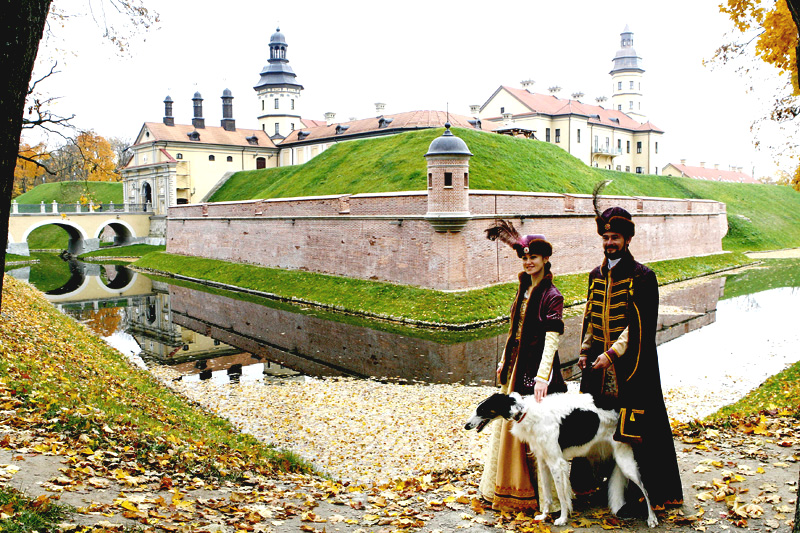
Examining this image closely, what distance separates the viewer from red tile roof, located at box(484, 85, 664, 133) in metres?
51.3

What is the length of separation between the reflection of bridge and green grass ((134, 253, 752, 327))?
18.5m

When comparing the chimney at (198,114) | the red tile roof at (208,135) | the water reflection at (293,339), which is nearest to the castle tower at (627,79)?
the red tile roof at (208,135)

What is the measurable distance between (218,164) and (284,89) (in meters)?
11.5

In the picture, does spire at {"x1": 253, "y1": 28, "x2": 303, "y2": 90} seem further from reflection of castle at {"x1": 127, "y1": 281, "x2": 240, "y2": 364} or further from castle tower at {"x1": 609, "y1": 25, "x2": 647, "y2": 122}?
reflection of castle at {"x1": 127, "y1": 281, "x2": 240, "y2": 364}

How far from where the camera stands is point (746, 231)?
43.9 metres

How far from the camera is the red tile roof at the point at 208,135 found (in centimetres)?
4903

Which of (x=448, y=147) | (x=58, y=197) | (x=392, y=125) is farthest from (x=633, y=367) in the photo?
(x=58, y=197)

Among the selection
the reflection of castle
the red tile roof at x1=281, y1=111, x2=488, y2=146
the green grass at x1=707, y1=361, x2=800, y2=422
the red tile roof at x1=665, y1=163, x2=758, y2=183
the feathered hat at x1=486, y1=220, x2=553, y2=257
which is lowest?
the reflection of castle

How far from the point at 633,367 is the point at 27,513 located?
3.90 metres

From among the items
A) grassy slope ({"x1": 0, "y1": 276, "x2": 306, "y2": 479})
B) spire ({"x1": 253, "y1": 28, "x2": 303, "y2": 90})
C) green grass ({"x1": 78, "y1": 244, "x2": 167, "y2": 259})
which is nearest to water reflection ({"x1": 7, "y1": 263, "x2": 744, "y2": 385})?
grassy slope ({"x1": 0, "y1": 276, "x2": 306, "y2": 479})

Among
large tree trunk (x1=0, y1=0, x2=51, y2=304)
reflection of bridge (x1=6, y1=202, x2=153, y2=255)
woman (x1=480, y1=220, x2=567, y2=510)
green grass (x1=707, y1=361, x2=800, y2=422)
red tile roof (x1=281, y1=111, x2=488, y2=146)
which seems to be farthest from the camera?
red tile roof (x1=281, y1=111, x2=488, y2=146)

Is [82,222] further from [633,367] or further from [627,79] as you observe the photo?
[627,79]

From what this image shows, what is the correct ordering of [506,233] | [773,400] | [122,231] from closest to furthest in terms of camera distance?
[506,233] → [773,400] → [122,231]

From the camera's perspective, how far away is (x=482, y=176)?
27.0 m
